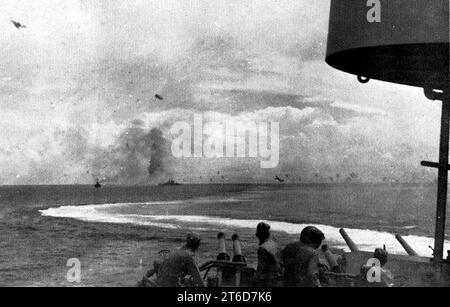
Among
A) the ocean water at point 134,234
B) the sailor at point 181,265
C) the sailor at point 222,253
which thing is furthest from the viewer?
the ocean water at point 134,234

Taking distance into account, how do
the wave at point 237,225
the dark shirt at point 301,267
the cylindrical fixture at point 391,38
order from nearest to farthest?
the dark shirt at point 301,267
the cylindrical fixture at point 391,38
the wave at point 237,225

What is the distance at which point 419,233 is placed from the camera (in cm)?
5725

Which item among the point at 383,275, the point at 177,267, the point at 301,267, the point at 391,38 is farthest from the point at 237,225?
the point at 301,267

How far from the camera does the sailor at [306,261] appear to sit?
16.2 feet

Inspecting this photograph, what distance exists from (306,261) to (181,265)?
1109 mm

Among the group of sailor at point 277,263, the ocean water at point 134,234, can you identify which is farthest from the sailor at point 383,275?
the ocean water at point 134,234

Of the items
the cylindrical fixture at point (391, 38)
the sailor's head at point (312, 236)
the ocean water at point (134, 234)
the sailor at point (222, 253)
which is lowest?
the ocean water at point (134, 234)

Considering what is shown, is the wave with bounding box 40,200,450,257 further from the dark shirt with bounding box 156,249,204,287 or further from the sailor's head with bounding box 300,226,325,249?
the dark shirt with bounding box 156,249,204,287

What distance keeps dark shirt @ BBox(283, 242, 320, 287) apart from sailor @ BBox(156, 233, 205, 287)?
806 mm

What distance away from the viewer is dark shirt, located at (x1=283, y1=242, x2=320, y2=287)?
4926mm

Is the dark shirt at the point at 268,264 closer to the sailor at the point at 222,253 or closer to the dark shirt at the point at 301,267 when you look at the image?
the dark shirt at the point at 301,267

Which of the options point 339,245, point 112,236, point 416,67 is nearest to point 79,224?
point 112,236

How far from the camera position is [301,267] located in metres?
4.96
